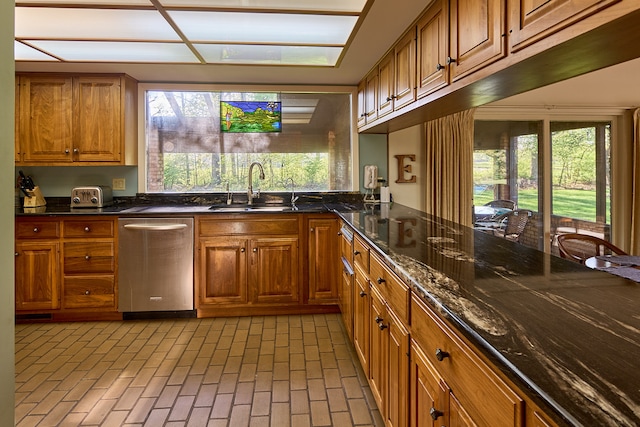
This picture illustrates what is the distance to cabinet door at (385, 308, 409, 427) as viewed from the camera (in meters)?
1.46

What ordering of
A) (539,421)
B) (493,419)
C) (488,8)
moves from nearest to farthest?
(539,421)
(493,419)
(488,8)

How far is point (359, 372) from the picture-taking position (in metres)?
2.57

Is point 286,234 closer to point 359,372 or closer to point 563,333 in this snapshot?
point 359,372

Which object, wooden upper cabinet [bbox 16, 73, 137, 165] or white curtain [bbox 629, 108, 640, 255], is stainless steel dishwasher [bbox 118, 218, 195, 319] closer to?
wooden upper cabinet [bbox 16, 73, 137, 165]

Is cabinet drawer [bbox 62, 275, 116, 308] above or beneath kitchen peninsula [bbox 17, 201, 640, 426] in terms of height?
beneath

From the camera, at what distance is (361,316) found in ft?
7.87

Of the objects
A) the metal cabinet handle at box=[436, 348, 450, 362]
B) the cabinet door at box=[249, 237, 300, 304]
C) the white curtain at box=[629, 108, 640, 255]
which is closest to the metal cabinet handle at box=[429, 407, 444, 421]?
the metal cabinet handle at box=[436, 348, 450, 362]

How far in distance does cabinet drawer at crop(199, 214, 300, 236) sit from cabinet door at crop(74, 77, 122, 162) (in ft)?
3.60

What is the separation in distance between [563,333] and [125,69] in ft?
12.5

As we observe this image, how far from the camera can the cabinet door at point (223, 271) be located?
3578mm

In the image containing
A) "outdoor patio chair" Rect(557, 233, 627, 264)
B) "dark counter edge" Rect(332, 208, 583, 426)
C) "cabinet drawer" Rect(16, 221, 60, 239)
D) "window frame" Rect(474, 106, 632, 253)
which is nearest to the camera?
"dark counter edge" Rect(332, 208, 583, 426)

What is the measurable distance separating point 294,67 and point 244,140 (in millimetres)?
1058

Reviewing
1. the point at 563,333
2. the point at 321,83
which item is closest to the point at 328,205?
the point at 321,83

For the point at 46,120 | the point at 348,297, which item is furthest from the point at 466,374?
the point at 46,120
